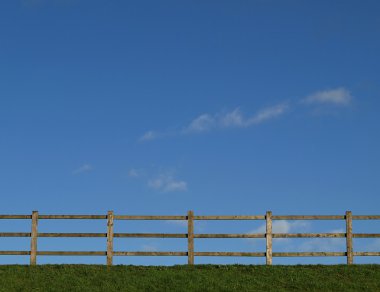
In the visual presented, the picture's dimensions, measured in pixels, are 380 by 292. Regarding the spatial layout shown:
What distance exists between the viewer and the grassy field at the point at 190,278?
21359mm

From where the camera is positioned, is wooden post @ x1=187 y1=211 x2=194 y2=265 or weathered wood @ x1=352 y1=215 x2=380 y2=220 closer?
wooden post @ x1=187 y1=211 x2=194 y2=265

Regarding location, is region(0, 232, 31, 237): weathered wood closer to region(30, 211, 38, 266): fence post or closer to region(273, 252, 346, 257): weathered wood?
region(30, 211, 38, 266): fence post

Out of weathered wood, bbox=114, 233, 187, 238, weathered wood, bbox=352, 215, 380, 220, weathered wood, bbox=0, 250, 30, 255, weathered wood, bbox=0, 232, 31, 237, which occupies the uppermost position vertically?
weathered wood, bbox=352, 215, 380, 220

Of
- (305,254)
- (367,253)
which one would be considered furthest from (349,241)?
(305,254)

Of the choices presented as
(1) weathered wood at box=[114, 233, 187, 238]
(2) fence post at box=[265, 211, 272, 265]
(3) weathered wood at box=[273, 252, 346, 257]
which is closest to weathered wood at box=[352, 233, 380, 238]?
(3) weathered wood at box=[273, 252, 346, 257]

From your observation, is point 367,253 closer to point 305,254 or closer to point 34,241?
point 305,254

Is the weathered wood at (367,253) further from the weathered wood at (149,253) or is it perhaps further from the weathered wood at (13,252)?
the weathered wood at (13,252)

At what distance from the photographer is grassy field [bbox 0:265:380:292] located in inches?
841

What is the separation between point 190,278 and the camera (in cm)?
2223

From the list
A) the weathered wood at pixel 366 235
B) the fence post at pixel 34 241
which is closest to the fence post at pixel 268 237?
the weathered wood at pixel 366 235

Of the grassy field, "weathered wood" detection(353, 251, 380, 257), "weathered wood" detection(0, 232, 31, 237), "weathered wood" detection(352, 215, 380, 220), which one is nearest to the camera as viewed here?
the grassy field

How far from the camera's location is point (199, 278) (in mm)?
22141

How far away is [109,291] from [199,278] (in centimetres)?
324

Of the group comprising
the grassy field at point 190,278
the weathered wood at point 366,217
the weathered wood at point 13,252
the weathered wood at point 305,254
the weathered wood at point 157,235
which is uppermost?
the weathered wood at point 366,217
